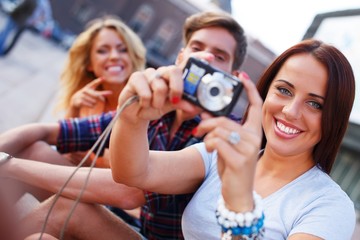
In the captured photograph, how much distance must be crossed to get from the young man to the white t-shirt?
0.18 metres

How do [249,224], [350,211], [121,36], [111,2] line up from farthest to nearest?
[111,2]
[121,36]
[350,211]
[249,224]

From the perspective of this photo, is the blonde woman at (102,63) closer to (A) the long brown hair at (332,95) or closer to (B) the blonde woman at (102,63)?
(B) the blonde woman at (102,63)

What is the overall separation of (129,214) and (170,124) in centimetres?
50

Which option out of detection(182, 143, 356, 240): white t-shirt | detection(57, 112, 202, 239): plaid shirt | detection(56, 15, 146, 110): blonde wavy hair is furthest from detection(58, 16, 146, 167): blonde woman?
detection(182, 143, 356, 240): white t-shirt

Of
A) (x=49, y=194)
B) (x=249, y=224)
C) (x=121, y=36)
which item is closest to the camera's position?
(x=249, y=224)

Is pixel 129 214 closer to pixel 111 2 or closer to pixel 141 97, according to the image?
pixel 141 97

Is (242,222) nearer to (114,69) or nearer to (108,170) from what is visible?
(108,170)

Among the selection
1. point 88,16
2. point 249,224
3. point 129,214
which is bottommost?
point 88,16

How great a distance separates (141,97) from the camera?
2.43 ft

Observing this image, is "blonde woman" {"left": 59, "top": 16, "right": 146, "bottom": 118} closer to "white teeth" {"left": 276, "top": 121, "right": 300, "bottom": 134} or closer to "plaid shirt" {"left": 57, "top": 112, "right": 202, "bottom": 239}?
"plaid shirt" {"left": 57, "top": 112, "right": 202, "bottom": 239}

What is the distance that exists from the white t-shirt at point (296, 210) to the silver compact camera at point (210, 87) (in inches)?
17.2

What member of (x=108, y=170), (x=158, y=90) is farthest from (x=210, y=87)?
(x=108, y=170)

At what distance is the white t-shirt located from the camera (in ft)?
2.99

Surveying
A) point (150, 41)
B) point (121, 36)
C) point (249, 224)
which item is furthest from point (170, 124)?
point (150, 41)
